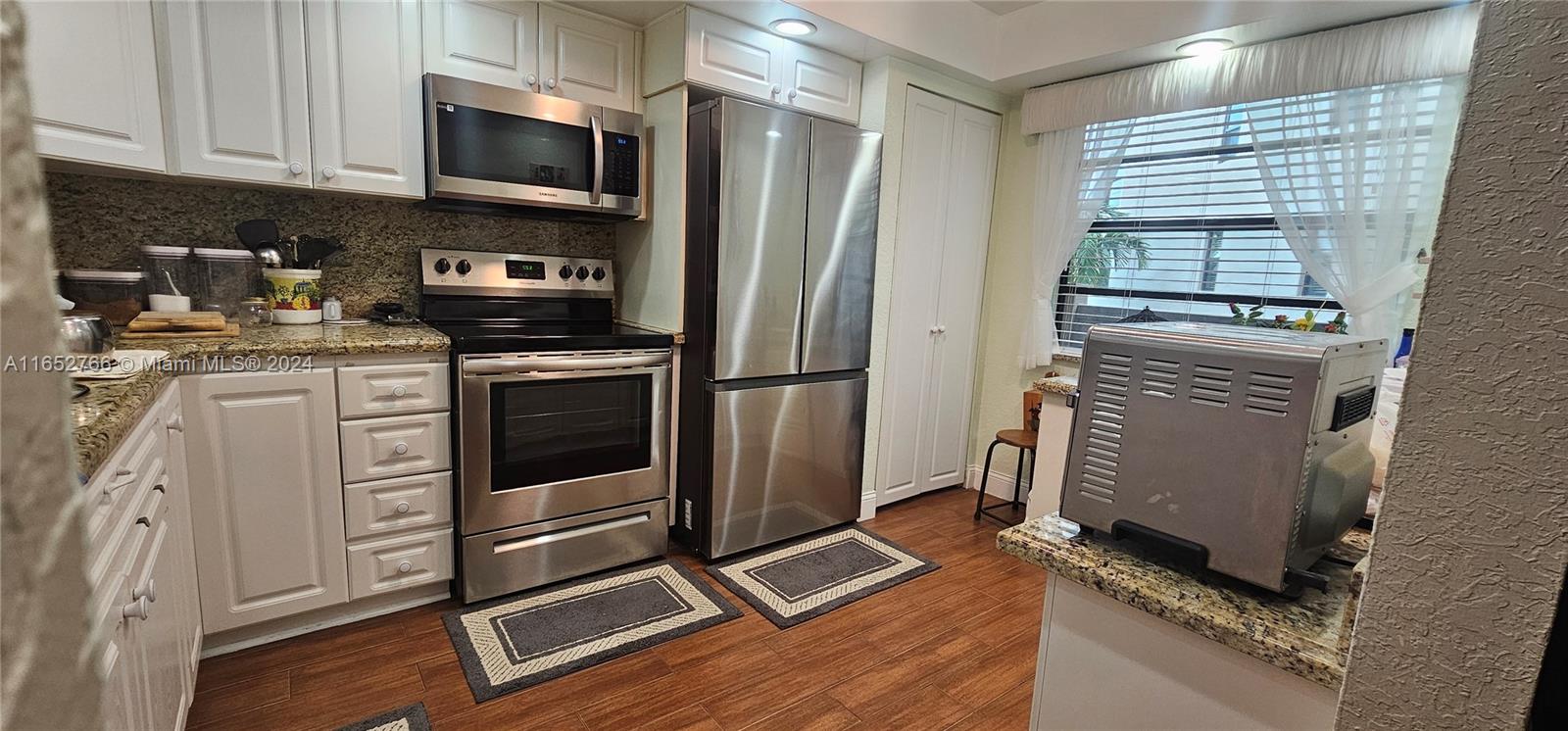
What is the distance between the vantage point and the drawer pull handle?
1.09 metres

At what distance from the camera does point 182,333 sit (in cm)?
197

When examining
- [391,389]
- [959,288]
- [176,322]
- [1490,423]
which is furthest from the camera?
[959,288]

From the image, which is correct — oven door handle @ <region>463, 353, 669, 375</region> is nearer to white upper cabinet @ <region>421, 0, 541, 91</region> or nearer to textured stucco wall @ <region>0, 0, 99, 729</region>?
white upper cabinet @ <region>421, 0, 541, 91</region>

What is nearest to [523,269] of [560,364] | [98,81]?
[560,364]

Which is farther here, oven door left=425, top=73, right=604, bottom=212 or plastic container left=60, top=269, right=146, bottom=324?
oven door left=425, top=73, right=604, bottom=212

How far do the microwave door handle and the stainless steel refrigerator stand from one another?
33cm

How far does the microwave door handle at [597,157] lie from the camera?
2.54 m

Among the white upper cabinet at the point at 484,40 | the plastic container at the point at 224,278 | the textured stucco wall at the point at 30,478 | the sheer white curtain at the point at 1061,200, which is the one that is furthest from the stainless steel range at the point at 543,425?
the textured stucco wall at the point at 30,478

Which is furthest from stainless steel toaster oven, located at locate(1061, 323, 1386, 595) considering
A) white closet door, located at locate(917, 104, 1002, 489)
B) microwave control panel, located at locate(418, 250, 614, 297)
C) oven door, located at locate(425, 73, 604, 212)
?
white closet door, located at locate(917, 104, 1002, 489)

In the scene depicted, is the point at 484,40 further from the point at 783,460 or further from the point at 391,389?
the point at 783,460

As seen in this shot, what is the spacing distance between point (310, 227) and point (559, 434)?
1.15m

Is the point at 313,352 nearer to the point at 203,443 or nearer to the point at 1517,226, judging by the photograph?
the point at 203,443

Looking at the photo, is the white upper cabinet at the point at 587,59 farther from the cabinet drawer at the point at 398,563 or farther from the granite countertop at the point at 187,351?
the cabinet drawer at the point at 398,563

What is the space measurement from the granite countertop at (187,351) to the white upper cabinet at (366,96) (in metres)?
0.48
